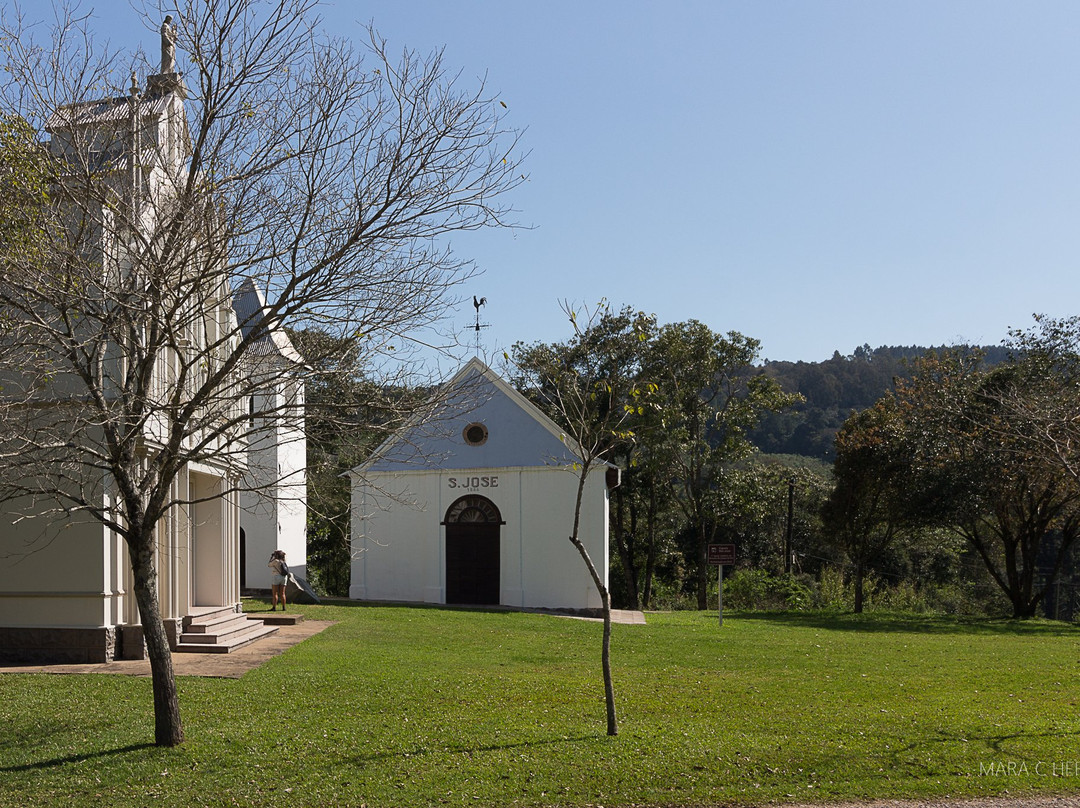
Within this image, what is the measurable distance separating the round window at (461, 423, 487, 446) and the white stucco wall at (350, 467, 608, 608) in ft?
2.71

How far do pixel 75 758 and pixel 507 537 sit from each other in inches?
780

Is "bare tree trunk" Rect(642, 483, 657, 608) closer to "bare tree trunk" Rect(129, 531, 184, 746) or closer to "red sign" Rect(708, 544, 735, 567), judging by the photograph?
"red sign" Rect(708, 544, 735, 567)

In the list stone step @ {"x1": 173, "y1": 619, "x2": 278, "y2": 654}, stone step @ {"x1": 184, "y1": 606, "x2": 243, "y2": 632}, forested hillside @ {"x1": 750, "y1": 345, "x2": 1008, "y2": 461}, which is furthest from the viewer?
forested hillside @ {"x1": 750, "y1": 345, "x2": 1008, "y2": 461}

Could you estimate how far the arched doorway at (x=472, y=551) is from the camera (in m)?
28.4

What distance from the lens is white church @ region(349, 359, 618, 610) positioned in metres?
27.8

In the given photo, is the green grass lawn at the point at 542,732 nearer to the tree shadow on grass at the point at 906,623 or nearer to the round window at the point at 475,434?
the tree shadow on grass at the point at 906,623

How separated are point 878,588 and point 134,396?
3854cm

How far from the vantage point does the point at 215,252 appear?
899 centimetres

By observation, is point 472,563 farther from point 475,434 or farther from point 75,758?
point 75,758

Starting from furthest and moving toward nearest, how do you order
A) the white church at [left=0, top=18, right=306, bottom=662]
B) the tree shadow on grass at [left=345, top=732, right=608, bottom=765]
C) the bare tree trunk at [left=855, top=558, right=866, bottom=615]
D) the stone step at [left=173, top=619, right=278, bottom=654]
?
the bare tree trunk at [left=855, top=558, right=866, bottom=615], the stone step at [left=173, top=619, right=278, bottom=654], the white church at [left=0, top=18, right=306, bottom=662], the tree shadow on grass at [left=345, top=732, right=608, bottom=765]

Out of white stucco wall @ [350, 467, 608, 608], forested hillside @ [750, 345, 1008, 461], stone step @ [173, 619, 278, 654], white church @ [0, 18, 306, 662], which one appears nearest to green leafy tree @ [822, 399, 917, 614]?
white stucco wall @ [350, 467, 608, 608]

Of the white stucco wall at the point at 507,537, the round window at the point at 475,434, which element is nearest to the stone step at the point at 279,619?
the white stucco wall at the point at 507,537

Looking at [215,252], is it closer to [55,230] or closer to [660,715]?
[55,230]

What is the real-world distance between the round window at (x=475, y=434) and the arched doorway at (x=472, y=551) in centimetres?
162
